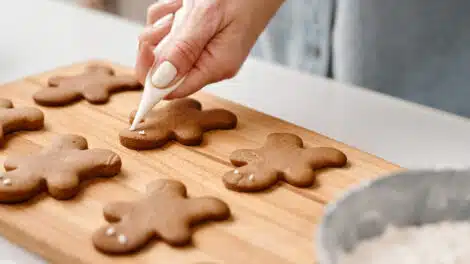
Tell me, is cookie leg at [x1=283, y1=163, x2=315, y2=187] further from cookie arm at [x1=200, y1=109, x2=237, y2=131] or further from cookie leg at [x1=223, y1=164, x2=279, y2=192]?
cookie arm at [x1=200, y1=109, x2=237, y2=131]

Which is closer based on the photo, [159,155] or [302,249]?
[302,249]

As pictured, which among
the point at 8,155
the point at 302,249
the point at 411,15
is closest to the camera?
the point at 302,249

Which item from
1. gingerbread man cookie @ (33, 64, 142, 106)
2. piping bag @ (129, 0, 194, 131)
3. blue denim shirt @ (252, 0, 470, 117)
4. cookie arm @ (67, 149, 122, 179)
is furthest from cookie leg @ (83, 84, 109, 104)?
blue denim shirt @ (252, 0, 470, 117)

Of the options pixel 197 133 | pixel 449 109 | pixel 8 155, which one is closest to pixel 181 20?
pixel 197 133

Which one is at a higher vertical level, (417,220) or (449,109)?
(417,220)

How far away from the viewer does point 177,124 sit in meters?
1.01

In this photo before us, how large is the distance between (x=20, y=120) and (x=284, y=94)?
47cm

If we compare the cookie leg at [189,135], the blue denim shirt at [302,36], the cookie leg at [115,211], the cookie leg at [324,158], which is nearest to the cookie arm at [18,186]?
the cookie leg at [115,211]

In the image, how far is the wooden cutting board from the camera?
2.43ft

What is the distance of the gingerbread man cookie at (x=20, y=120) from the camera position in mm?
985

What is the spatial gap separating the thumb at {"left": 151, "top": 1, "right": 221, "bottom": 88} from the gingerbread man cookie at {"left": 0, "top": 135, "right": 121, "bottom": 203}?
0.54 feet

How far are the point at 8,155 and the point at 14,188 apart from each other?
0.44ft

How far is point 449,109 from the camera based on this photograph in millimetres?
1496

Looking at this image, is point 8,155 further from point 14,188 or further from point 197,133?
point 197,133
